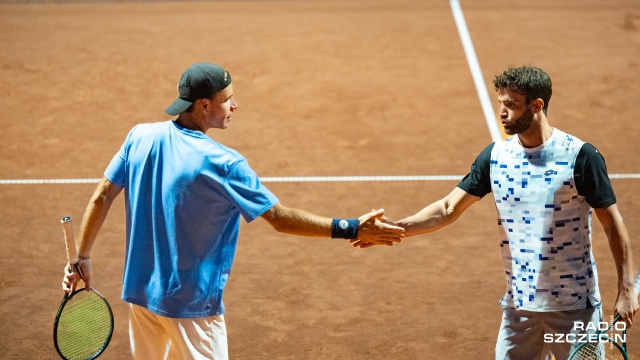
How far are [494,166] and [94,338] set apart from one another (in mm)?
2743

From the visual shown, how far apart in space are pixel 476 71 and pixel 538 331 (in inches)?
294

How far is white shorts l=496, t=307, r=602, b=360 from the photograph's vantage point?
17.7 feet

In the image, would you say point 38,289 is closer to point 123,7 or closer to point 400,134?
point 400,134

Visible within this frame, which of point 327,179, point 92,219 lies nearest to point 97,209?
point 92,219

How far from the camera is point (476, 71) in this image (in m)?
12.6

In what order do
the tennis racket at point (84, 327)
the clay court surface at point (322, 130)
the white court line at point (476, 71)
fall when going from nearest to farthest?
the tennis racket at point (84, 327)
the clay court surface at point (322, 130)
the white court line at point (476, 71)

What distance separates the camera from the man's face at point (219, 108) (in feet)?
17.6

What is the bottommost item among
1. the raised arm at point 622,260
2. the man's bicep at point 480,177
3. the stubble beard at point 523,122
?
the raised arm at point 622,260

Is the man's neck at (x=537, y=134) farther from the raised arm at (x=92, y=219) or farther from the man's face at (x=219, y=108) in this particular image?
the raised arm at (x=92, y=219)

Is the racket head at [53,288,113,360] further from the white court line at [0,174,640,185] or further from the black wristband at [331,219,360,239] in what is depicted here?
the white court line at [0,174,640,185]

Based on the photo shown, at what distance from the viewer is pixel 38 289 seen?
8.10 m

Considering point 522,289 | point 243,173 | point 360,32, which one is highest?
point 360,32

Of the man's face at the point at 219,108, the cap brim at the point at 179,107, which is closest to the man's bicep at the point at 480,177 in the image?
the man's face at the point at 219,108

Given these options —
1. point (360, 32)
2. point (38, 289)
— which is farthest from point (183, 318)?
point (360, 32)
